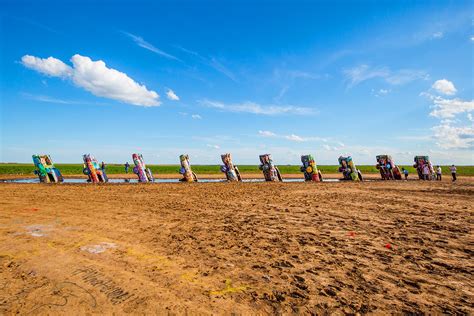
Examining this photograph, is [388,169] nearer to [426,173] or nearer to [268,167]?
[426,173]

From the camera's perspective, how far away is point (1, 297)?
4102mm

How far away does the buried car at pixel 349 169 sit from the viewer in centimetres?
3272

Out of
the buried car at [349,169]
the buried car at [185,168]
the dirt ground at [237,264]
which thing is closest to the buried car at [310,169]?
the buried car at [349,169]

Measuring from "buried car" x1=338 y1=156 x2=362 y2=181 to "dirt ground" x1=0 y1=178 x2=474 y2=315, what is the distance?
23.4m

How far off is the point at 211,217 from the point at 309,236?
4124mm

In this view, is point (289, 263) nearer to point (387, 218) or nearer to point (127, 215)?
point (387, 218)

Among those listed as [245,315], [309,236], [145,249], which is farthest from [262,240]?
[245,315]

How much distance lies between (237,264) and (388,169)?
34659 mm

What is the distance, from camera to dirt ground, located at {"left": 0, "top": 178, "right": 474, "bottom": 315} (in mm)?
3975

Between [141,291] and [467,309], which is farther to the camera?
[141,291]

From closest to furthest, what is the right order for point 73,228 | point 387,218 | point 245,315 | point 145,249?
point 245,315 → point 145,249 → point 73,228 → point 387,218

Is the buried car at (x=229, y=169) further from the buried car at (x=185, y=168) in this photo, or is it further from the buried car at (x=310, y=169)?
the buried car at (x=310, y=169)

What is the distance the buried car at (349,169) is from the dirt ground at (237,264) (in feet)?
76.9

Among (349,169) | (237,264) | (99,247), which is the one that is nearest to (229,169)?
(349,169)
